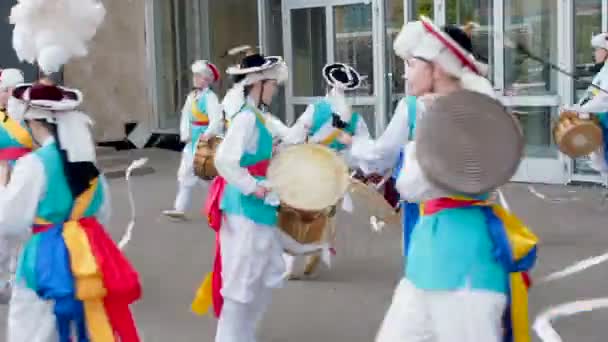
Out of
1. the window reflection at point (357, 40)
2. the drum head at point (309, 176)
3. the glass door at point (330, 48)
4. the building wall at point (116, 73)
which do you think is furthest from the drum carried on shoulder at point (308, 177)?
the building wall at point (116, 73)

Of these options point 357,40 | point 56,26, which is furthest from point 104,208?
point 357,40

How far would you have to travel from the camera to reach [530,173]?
12.2 m

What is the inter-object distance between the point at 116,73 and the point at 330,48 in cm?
469

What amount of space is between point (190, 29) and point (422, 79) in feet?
51.1

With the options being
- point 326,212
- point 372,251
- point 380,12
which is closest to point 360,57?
Result: point 380,12

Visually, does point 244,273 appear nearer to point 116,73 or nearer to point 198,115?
point 198,115

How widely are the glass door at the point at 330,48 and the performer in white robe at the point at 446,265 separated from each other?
10164 mm

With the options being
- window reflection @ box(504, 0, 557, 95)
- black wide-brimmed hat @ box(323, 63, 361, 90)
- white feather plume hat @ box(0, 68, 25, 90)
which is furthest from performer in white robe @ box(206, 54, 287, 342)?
window reflection @ box(504, 0, 557, 95)

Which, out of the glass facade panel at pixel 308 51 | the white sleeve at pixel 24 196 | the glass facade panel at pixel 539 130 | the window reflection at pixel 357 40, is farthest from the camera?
the glass facade panel at pixel 308 51

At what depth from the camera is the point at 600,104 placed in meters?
8.91

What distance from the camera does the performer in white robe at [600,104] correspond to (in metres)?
8.91

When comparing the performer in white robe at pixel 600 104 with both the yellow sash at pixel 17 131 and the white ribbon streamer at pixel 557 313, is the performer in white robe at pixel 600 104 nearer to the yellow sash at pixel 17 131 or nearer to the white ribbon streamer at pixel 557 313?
the white ribbon streamer at pixel 557 313

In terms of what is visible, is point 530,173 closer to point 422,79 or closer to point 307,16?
point 307,16

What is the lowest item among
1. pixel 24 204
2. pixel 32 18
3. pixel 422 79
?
pixel 24 204
